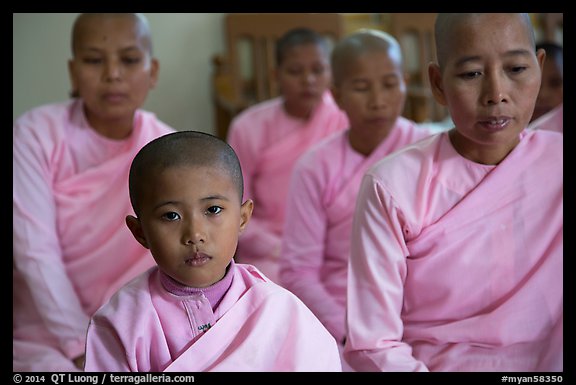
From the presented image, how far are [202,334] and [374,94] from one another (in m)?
1.00

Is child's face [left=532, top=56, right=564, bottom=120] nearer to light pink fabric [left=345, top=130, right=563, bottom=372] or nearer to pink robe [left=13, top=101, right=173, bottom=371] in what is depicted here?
light pink fabric [left=345, top=130, right=563, bottom=372]

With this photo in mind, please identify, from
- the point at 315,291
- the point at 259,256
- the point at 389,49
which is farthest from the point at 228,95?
the point at 315,291

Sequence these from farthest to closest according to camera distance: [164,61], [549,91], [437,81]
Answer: [164,61] → [549,91] → [437,81]

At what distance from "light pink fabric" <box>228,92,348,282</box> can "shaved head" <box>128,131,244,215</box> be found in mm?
1416

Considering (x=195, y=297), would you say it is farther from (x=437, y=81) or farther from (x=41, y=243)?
(x=41, y=243)

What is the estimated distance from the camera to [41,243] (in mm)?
1815

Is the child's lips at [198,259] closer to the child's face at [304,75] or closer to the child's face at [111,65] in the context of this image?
the child's face at [111,65]

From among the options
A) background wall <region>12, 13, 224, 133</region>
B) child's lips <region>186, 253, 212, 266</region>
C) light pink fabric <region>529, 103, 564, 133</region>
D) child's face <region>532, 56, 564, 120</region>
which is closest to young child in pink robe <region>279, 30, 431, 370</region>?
light pink fabric <region>529, 103, 564, 133</region>

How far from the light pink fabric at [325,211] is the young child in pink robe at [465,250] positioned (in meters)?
0.48

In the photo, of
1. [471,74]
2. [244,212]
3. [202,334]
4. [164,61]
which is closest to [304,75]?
[164,61]

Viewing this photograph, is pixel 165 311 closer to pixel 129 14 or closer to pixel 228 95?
pixel 129 14

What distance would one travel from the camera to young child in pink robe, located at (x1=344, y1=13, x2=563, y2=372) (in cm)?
141

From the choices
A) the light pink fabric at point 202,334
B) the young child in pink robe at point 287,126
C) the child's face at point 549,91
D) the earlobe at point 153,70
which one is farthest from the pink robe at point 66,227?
the child's face at point 549,91

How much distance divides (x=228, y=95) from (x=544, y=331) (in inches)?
94.8
